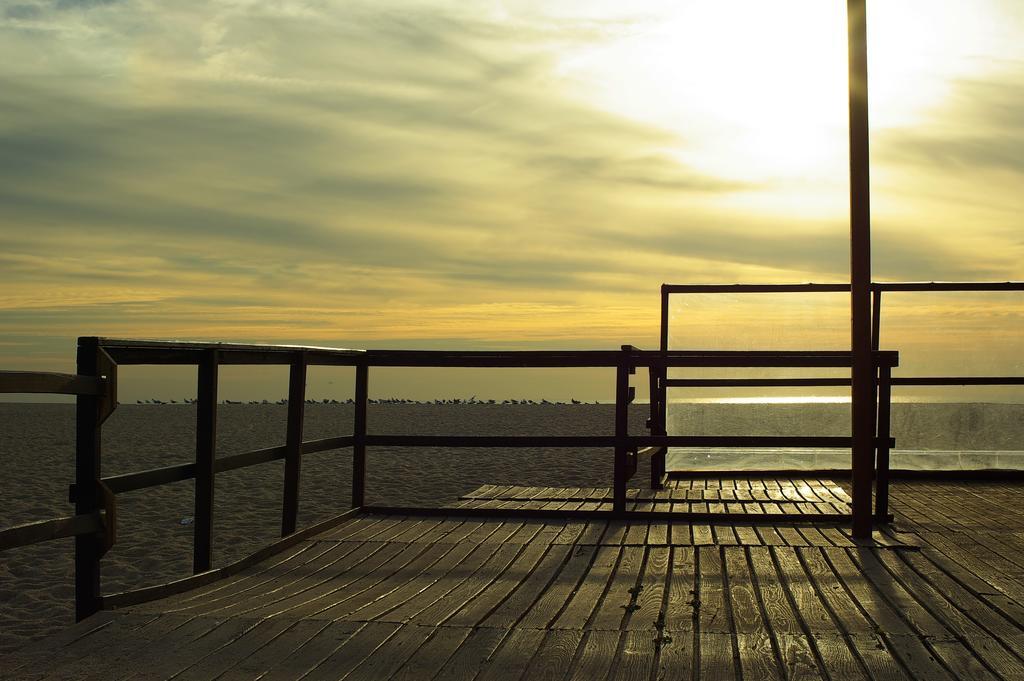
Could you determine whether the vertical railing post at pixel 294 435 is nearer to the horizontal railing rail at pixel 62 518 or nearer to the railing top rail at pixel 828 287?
the horizontal railing rail at pixel 62 518

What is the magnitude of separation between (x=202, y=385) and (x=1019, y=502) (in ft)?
21.1

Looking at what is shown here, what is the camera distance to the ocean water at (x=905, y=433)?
9.97 metres

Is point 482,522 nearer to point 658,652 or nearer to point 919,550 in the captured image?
point 919,550

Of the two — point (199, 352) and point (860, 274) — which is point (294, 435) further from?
point (860, 274)

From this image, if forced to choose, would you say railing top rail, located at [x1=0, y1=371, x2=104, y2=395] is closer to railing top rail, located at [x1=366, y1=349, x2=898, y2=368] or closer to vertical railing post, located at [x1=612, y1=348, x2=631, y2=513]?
railing top rail, located at [x1=366, y1=349, x2=898, y2=368]

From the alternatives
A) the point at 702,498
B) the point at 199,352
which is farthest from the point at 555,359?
the point at 199,352

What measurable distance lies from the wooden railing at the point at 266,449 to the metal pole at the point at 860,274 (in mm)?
348

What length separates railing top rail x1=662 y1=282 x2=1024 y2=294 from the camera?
9.84 m

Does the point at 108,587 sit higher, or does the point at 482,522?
the point at 482,522

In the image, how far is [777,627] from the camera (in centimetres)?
411

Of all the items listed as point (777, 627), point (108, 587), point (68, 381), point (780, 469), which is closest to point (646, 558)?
point (777, 627)

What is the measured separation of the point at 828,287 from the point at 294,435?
19.8 ft

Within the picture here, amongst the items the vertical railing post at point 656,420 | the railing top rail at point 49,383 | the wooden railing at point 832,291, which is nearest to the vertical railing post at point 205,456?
the railing top rail at point 49,383

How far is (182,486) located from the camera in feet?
42.7
